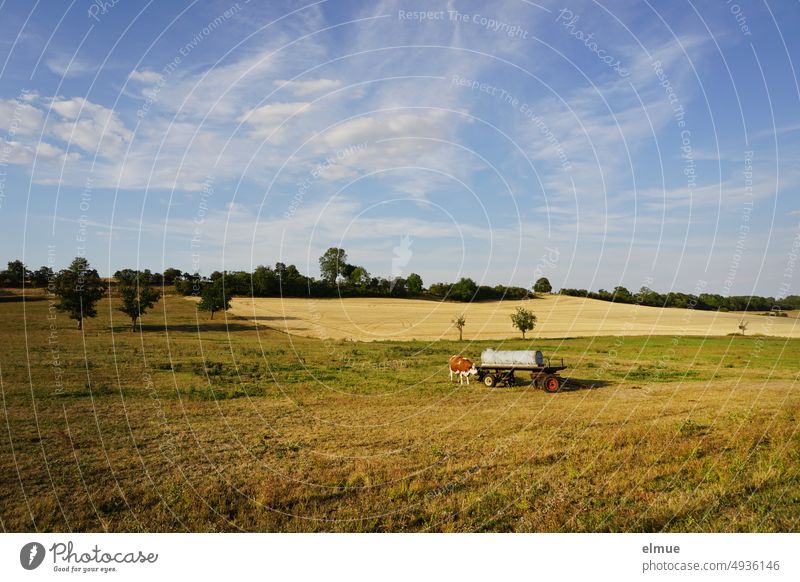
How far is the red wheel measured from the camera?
26891 mm

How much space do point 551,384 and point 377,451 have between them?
1556 centimetres

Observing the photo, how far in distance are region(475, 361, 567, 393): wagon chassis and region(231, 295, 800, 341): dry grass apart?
97.5 ft

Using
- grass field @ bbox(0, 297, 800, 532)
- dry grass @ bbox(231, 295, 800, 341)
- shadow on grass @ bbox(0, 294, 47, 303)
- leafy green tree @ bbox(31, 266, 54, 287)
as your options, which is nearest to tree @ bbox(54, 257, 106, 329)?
leafy green tree @ bbox(31, 266, 54, 287)

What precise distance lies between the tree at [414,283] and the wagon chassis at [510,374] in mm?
70970

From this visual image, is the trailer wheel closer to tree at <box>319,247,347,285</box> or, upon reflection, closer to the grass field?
the grass field

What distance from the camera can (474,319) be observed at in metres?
80.2

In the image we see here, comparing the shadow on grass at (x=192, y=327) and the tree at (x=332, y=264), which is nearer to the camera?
the shadow on grass at (x=192, y=327)

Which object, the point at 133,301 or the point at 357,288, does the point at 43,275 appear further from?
the point at 357,288

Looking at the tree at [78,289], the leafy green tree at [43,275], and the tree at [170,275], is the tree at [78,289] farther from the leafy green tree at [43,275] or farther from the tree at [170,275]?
the tree at [170,275]

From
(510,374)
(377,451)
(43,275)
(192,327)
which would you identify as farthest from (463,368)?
(43,275)

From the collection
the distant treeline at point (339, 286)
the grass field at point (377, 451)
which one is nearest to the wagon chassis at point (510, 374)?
the grass field at point (377, 451)

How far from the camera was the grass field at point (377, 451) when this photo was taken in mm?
9680

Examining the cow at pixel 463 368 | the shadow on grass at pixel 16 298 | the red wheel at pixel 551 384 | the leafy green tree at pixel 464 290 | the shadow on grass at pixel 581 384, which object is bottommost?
the shadow on grass at pixel 581 384
